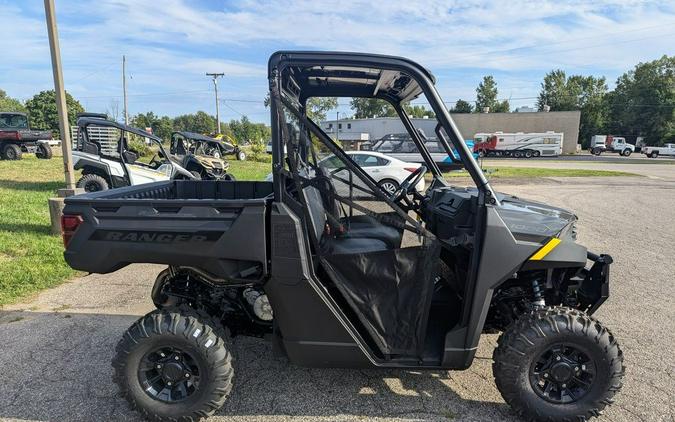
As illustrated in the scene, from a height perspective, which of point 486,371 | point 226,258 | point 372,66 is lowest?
point 486,371

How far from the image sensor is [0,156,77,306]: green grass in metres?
4.89

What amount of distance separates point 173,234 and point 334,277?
0.96 m

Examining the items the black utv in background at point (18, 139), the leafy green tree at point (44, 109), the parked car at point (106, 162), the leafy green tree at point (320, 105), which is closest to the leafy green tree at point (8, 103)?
the leafy green tree at point (44, 109)

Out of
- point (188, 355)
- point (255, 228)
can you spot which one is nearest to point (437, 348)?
point (255, 228)

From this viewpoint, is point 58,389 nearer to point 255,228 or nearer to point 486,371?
point 255,228

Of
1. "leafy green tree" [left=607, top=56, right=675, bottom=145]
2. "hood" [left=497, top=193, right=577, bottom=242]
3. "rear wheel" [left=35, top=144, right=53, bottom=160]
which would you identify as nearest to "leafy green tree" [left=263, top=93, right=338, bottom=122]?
"hood" [left=497, top=193, right=577, bottom=242]

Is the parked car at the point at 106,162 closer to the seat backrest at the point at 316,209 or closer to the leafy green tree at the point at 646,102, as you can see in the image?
the seat backrest at the point at 316,209

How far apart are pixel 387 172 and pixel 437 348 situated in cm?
935

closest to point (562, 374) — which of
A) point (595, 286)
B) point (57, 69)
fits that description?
point (595, 286)

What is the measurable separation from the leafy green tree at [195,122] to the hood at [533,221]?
302 ft

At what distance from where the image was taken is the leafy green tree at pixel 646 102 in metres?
59.9

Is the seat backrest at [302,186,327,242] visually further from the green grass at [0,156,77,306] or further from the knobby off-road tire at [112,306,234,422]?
the green grass at [0,156,77,306]

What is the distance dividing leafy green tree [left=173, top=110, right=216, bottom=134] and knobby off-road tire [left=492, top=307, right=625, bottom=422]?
303 feet

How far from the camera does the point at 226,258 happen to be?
2.55 metres
